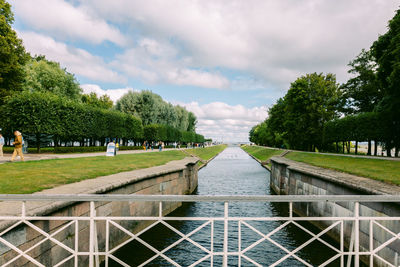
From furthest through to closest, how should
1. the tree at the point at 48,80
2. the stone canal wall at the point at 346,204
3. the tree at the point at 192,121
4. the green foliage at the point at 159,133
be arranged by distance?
the tree at the point at 192,121, the green foliage at the point at 159,133, the tree at the point at 48,80, the stone canal wall at the point at 346,204

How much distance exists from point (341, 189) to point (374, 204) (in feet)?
7.71

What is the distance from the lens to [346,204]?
9500mm

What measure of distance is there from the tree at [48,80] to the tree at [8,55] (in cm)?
878

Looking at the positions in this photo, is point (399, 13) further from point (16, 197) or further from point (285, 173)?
point (16, 197)

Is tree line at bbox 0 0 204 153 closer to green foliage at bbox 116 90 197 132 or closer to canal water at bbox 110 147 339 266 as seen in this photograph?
green foliage at bbox 116 90 197 132

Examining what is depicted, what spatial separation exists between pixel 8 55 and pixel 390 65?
36968mm

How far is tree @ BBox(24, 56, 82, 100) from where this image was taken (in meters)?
41.4

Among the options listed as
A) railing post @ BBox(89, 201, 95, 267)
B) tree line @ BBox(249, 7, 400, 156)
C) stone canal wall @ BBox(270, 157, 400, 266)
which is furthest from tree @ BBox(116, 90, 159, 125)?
railing post @ BBox(89, 201, 95, 267)

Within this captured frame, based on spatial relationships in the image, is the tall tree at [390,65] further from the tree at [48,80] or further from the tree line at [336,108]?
the tree at [48,80]

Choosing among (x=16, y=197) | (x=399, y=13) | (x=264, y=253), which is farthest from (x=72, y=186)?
(x=399, y=13)

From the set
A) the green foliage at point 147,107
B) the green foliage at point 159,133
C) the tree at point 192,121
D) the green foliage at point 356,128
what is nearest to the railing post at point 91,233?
the green foliage at point 356,128

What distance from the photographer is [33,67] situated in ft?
143

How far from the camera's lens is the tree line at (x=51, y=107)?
27484 mm

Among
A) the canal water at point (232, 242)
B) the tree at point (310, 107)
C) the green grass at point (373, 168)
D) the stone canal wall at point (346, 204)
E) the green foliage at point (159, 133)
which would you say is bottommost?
the canal water at point (232, 242)
